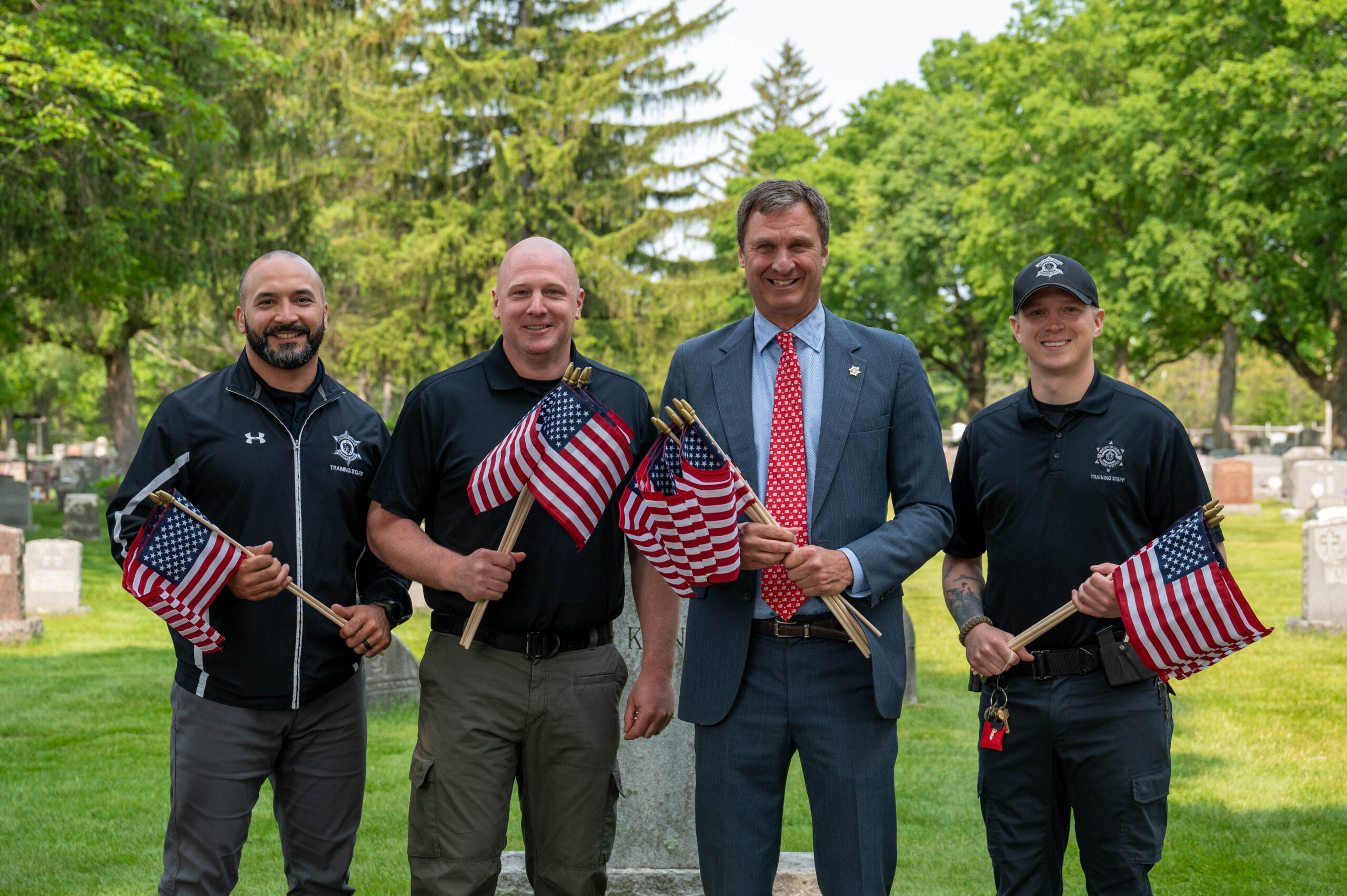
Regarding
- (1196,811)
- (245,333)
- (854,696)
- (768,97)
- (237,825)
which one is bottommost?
(1196,811)

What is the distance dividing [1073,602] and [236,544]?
2.64 metres

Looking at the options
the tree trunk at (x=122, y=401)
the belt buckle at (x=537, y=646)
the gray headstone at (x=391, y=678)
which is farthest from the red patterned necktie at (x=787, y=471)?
the tree trunk at (x=122, y=401)

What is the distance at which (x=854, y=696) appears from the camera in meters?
3.37

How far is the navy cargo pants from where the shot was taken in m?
3.66

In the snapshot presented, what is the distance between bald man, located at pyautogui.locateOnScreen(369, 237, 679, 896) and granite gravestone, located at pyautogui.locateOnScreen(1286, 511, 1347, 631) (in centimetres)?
989

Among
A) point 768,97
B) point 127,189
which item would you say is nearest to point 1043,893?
point 127,189

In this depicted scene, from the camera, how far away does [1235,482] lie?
79.4 ft

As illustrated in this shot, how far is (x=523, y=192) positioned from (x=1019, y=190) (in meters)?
14.6

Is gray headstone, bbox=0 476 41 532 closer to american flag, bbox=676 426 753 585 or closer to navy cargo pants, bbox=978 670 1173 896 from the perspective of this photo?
american flag, bbox=676 426 753 585

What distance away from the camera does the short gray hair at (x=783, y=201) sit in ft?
11.2

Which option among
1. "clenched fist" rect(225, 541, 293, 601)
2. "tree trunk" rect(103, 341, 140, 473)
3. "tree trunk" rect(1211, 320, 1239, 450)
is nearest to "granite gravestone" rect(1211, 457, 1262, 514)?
"tree trunk" rect(1211, 320, 1239, 450)

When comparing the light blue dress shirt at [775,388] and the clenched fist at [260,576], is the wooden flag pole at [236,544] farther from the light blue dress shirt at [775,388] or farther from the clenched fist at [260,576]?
the light blue dress shirt at [775,388]

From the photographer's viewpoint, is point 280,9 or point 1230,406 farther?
point 1230,406

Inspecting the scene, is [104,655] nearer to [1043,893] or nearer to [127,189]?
[127,189]
